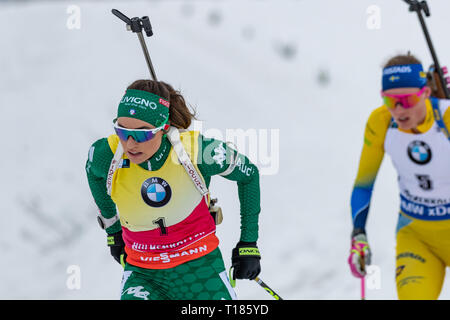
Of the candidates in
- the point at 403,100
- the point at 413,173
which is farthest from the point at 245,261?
the point at 403,100

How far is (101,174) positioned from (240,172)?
35.5 inches

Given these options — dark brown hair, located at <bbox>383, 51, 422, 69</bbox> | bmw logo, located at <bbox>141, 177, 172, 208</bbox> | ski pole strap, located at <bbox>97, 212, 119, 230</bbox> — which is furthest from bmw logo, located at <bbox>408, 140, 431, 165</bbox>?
ski pole strap, located at <bbox>97, 212, 119, 230</bbox>

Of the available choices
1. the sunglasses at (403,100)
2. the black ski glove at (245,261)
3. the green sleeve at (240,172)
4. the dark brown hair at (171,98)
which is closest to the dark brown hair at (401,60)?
the sunglasses at (403,100)

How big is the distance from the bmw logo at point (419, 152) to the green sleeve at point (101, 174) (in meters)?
1.98

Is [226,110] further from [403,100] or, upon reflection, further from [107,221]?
[403,100]

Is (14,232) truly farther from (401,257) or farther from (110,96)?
(401,257)

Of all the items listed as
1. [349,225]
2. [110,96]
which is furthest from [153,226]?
[110,96]

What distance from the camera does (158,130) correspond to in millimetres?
3842

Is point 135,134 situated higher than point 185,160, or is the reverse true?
point 135,134

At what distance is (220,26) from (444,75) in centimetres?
1290

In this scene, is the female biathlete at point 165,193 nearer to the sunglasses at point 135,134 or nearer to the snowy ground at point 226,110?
the sunglasses at point 135,134

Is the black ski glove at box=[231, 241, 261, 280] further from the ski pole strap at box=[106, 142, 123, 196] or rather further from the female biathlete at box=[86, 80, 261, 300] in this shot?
the ski pole strap at box=[106, 142, 123, 196]

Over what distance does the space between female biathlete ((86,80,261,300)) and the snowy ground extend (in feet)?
5.74

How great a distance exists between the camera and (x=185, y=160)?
154 inches
